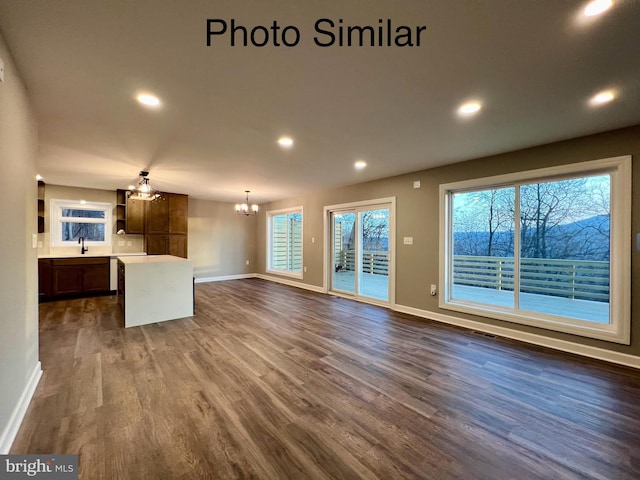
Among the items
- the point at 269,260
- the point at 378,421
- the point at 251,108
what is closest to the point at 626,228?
the point at 378,421

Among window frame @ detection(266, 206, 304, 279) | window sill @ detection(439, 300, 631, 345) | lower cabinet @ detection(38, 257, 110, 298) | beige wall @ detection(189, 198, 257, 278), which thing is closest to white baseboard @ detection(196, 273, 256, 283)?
beige wall @ detection(189, 198, 257, 278)

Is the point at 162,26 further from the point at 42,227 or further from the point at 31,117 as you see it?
the point at 42,227

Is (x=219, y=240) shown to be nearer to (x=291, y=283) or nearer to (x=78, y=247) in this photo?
(x=291, y=283)

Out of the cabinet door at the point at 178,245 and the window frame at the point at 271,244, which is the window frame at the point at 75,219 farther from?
the window frame at the point at 271,244

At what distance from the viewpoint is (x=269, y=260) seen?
7.91 m

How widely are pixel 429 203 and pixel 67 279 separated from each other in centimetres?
697

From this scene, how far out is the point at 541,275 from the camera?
3273 mm

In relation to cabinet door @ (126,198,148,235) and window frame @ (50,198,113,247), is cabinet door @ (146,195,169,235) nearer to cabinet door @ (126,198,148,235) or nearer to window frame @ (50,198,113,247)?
cabinet door @ (126,198,148,235)

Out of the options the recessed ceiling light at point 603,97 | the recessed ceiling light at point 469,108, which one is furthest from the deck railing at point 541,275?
the recessed ceiling light at point 469,108

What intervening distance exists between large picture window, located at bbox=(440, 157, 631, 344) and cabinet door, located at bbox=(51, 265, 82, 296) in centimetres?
689

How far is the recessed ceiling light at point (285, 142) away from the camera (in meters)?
3.01

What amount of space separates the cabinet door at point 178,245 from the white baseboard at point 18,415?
14.7 feet

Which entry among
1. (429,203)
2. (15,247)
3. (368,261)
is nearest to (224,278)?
(368,261)

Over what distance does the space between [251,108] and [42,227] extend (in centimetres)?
586
